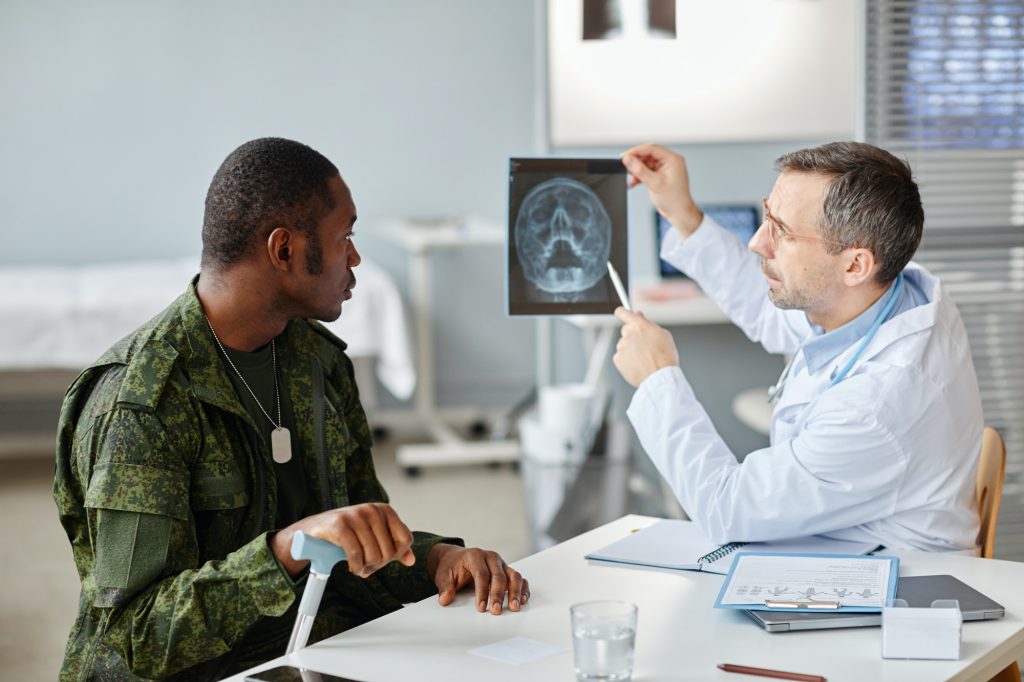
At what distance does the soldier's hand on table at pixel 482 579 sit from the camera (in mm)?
1467

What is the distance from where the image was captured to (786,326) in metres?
2.24

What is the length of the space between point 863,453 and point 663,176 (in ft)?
2.33

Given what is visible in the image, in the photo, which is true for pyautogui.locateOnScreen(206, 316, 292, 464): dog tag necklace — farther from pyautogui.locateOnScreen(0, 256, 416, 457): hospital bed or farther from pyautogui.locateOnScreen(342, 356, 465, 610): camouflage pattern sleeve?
pyautogui.locateOnScreen(0, 256, 416, 457): hospital bed

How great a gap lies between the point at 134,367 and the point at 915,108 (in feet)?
7.31

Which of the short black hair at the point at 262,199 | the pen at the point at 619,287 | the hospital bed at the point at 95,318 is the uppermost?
the short black hair at the point at 262,199

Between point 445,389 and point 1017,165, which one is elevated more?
point 1017,165

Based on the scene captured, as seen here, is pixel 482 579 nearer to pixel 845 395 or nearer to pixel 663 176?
pixel 845 395

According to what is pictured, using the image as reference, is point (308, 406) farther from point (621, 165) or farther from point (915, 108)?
point (915, 108)

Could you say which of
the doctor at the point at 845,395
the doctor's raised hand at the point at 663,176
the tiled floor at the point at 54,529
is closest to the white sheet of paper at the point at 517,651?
the doctor at the point at 845,395

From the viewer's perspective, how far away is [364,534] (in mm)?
1294

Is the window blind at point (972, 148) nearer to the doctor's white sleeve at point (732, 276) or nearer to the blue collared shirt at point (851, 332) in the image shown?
the doctor's white sleeve at point (732, 276)

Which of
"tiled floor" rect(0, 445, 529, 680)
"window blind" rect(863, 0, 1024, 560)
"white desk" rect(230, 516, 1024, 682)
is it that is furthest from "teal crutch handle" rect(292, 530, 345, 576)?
"window blind" rect(863, 0, 1024, 560)

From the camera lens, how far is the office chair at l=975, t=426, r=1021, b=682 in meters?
1.87

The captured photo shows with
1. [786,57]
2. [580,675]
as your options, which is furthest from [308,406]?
[786,57]
